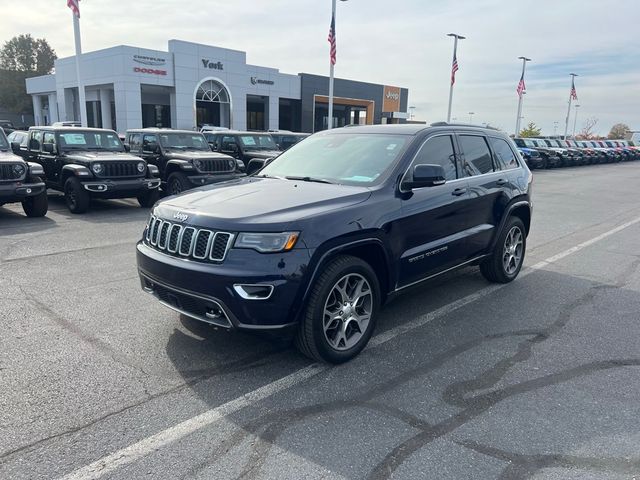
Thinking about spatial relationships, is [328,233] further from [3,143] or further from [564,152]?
[564,152]

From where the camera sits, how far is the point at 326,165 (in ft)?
15.8

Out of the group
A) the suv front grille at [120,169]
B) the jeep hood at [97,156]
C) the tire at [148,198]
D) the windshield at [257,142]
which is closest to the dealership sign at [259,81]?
the windshield at [257,142]

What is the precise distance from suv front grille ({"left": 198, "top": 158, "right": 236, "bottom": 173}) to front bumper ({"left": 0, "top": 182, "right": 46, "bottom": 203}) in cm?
358

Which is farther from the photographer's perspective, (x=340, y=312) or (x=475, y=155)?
(x=475, y=155)

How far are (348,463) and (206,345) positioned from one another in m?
1.81

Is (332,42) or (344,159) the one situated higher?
(332,42)

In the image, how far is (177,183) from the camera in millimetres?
12250

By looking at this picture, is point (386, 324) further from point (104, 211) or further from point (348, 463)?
point (104, 211)

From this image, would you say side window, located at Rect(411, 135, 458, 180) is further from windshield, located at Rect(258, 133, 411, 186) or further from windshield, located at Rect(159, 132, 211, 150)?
windshield, located at Rect(159, 132, 211, 150)

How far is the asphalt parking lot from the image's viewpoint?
279cm

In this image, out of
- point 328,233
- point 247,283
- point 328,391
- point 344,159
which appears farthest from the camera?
point 344,159

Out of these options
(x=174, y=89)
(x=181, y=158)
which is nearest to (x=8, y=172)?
(x=181, y=158)

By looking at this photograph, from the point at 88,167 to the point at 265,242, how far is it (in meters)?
8.56

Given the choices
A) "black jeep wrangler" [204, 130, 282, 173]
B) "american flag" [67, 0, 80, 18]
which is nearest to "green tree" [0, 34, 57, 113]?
"american flag" [67, 0, 80, 18]
